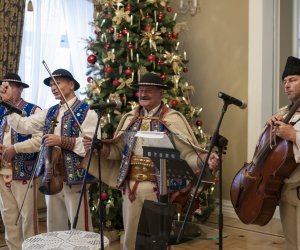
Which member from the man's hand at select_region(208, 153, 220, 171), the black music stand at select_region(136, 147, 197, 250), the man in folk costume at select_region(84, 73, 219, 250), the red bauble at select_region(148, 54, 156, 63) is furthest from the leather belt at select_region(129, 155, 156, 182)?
the red bauble at select_region(148, 54, 156, 63)

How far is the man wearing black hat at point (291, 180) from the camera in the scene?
263 centimetres

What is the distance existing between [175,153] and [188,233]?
86.1 inches

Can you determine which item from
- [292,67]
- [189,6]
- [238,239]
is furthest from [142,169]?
[189,6]

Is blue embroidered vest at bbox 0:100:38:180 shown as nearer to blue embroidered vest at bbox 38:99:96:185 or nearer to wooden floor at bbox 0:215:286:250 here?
blue embroidered vest at bbox 38:99:96:185

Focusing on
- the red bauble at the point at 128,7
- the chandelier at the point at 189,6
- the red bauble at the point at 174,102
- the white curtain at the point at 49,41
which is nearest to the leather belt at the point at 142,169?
the red bauble at the point at 174,102

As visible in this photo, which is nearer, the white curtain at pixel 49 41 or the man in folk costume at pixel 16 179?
the man in folk costume at pixel 16 179

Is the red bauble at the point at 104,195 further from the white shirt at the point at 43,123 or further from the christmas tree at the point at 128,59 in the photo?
the white shirt at the point at 43,123

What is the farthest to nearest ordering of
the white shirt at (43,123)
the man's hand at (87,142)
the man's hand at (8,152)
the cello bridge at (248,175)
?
the man's hand at (8,152)
the white shirt at (43,123)
the man's hand at (87,142)
the cello bridge at (248,175)

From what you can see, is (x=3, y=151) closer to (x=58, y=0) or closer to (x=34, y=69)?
(x=34, y=69)

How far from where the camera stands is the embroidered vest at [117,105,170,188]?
3.07 meters

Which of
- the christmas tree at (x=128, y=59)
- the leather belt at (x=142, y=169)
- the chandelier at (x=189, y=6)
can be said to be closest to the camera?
the leather belt at (x=142, y=169)

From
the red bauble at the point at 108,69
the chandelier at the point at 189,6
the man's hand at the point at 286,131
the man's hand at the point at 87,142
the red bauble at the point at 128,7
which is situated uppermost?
the chandelier at the point at 189,6

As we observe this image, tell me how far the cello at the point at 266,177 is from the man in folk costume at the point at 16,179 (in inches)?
64.7

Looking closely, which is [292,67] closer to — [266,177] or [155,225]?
[266,177]
